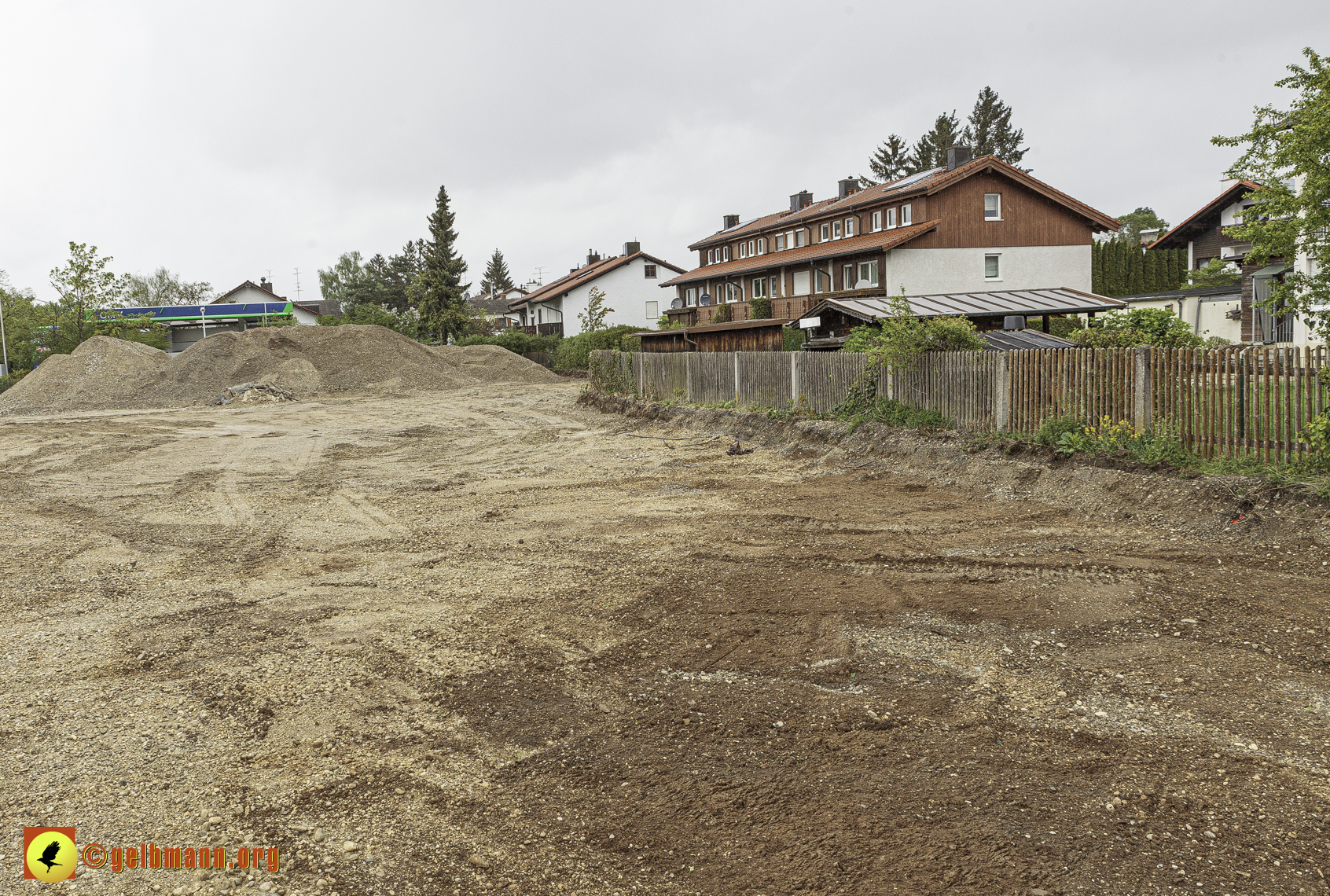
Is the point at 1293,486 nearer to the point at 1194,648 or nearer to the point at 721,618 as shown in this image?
the point at 1194,648

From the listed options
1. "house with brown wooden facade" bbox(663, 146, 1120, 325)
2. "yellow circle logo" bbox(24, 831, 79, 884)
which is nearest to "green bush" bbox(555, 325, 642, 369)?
"house with brown wooden facade" bbox(663, 146, 1120, 325)

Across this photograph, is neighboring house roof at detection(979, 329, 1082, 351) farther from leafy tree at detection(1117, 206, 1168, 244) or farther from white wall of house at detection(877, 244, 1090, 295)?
leafy tree at detection(1117, 206, 1168, 244)

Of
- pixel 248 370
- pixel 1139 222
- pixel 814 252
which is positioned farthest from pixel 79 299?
pixel 1139 222

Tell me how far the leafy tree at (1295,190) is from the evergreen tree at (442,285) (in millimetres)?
66695

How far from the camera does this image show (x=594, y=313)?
67.4 metres

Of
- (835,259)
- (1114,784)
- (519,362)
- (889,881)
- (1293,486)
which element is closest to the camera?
(889,881)

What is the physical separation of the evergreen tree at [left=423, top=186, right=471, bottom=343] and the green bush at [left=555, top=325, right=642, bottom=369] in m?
17.1

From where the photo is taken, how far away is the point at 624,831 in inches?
167

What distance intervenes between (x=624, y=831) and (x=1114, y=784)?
2.48m

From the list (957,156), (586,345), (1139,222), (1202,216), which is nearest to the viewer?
(1202,216)

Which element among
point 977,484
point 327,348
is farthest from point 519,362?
point 977,484

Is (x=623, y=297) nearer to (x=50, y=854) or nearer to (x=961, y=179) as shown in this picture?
(x=961, y=179)

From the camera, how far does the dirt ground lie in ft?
13.3

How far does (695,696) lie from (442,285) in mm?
71686
